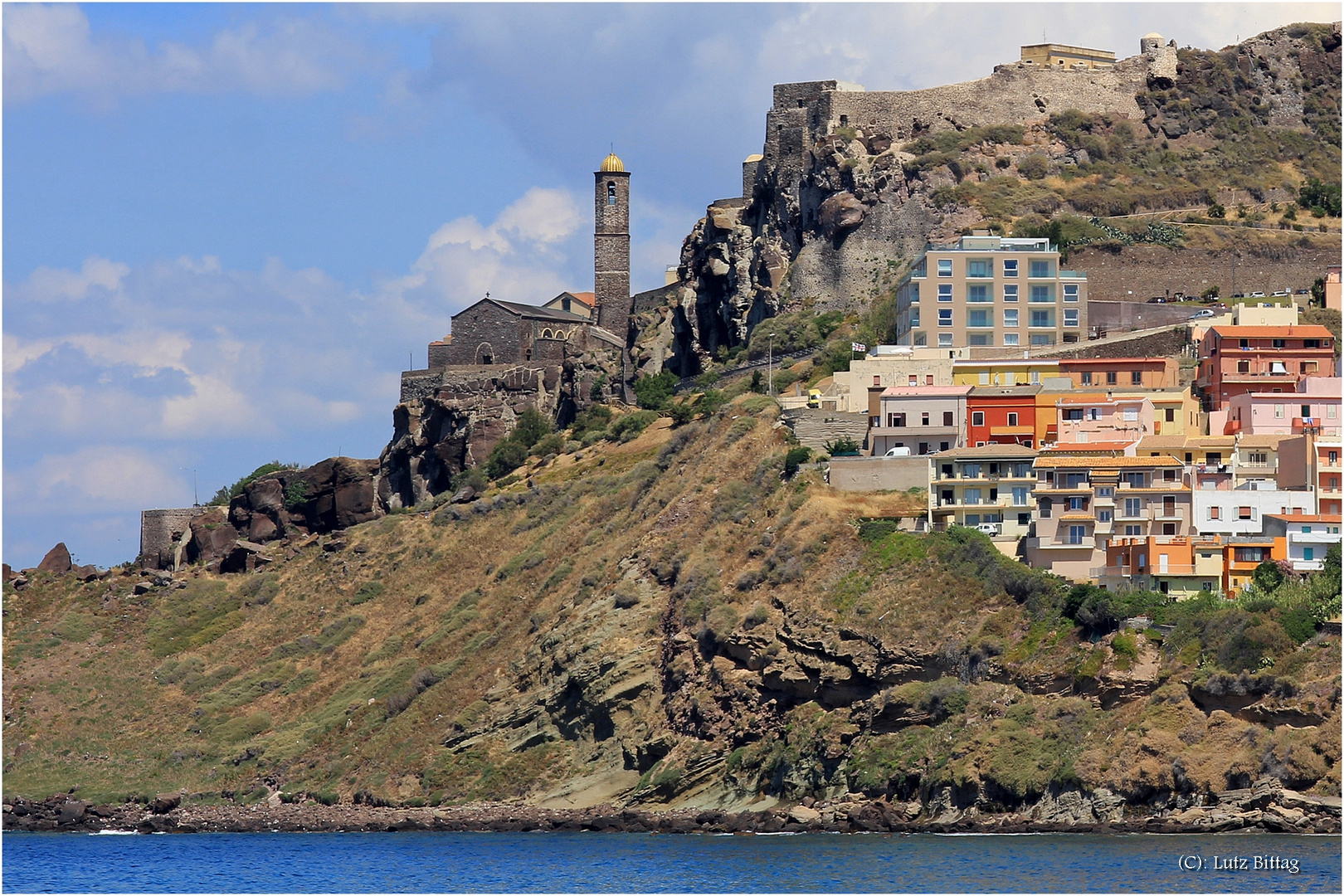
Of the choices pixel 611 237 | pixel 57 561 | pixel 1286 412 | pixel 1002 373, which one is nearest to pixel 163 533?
pixel 57 561

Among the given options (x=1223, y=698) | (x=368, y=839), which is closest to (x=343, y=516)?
(x=368, y=839)

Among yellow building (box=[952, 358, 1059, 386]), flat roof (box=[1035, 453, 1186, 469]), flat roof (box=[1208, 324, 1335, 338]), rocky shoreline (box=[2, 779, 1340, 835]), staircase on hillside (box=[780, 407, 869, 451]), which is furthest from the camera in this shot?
yellow building (box=[952, 358, 1059, 386])

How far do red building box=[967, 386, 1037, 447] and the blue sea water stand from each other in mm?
19977

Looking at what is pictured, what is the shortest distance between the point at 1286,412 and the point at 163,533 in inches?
2472

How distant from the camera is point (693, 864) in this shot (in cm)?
6819

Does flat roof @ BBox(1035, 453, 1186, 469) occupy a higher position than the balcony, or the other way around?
flat roof @ BBox(1035, 453, 1186, 469)

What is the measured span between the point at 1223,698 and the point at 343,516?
5992 cm

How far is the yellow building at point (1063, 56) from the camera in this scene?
131 meters

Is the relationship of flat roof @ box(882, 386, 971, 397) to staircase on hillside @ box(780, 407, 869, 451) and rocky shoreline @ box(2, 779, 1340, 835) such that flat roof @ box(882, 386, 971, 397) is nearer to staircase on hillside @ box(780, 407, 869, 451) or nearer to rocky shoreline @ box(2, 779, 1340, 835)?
staircase on hillside @ box(780, 407, 869, 451)

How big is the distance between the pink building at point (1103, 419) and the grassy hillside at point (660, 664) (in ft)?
22.6

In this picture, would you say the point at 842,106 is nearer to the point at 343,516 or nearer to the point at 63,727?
the point at 343,516

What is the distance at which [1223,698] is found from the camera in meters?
71.3

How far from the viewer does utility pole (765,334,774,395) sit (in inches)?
4126

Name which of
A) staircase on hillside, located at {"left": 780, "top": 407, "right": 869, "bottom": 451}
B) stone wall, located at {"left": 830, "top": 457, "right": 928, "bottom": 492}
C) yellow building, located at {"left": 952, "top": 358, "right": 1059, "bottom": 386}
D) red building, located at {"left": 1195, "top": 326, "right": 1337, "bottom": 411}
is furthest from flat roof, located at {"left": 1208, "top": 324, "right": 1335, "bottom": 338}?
staircase on hillside, located at {"left": 780, "top": 407, "right": 869, "bottom": 451}
